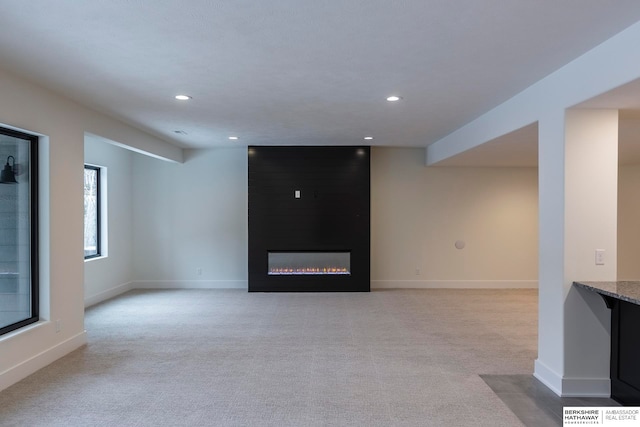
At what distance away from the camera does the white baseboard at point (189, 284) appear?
7555mm

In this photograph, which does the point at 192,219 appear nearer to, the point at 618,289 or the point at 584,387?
the point at 584,387

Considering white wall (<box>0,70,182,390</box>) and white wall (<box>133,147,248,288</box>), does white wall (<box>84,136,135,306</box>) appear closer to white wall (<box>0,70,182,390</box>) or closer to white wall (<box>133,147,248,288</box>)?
white wall (<box>133,147,248,288</box>)

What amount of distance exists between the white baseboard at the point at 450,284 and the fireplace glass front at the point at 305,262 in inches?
30.3

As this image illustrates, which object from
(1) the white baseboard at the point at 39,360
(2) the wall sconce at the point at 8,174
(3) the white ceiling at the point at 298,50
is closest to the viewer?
(3) the white ceiling at the point at 298,50

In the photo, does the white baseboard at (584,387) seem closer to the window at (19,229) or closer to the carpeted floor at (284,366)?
the carpeted floor at (284,366)

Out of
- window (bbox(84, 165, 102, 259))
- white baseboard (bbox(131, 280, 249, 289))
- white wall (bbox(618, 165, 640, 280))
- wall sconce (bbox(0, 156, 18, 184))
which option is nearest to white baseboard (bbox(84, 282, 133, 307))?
white baseboard (bbox(131, 280, 249, 289))

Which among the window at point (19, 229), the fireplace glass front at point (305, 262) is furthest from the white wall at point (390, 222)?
the window at point (19, 229)

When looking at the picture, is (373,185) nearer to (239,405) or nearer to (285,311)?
(285,311)

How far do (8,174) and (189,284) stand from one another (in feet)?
14.2

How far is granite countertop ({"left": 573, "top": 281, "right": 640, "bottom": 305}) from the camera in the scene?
104 inches

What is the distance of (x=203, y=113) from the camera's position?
181 inches

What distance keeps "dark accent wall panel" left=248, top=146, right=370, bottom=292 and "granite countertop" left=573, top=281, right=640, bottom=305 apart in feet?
14.0

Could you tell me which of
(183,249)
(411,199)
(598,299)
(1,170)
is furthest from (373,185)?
(1,170)

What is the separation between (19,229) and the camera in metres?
3.68
